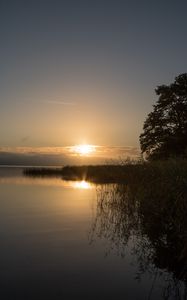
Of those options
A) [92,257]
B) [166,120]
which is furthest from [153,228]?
[166,120]

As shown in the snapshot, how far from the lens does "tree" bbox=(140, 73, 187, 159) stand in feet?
98.7

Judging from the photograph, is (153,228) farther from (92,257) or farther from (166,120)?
(166,120)

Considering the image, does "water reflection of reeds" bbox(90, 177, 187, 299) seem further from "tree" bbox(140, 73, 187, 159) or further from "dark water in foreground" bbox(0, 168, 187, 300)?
"tree" bbox(140, 73, 187, 159)

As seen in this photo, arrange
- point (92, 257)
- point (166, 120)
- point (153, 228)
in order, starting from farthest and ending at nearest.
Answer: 1. point (166, 120)
2. point (153, 228)
3. point (92, 257)

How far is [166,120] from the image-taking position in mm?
31438

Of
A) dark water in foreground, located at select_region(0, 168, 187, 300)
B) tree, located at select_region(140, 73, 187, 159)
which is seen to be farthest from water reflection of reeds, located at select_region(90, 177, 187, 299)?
tree, located at select_region(140, 73, 187, 159)

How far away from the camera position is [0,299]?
660 cm

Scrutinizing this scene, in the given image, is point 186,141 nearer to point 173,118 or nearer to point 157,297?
point 173,118

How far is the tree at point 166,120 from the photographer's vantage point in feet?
98.7

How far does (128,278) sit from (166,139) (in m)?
23.0

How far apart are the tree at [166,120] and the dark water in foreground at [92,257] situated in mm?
14548

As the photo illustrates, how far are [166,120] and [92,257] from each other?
23402 mm

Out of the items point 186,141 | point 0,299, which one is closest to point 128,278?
point 0,299

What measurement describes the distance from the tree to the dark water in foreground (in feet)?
47.7
